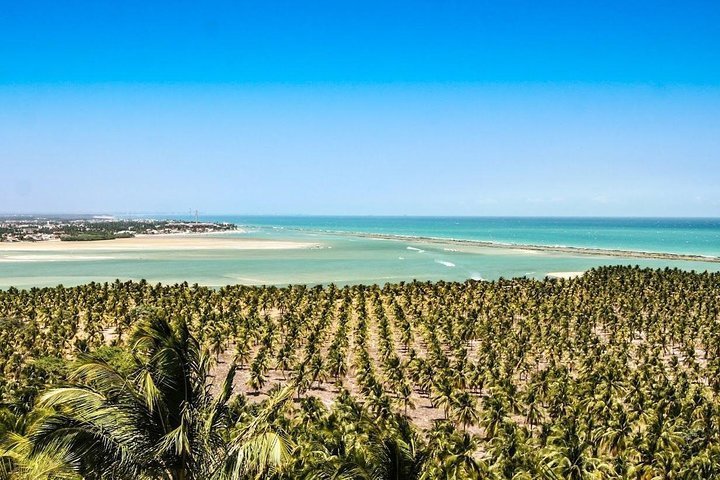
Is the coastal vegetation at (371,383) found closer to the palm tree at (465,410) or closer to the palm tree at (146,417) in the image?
the palm tree at (146,417)

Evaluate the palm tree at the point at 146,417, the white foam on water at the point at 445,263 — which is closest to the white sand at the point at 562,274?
the white foam on water at the point at 445,263

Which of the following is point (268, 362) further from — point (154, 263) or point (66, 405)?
point (154, 263)

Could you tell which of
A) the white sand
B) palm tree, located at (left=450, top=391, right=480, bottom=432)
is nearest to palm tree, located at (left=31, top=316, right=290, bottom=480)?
palm tree, located at (left=450, top=391, right=480, bottom=432)

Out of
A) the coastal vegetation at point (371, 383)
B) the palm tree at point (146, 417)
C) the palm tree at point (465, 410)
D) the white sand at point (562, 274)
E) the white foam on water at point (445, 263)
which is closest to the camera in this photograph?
the palm tree at point (146, 417)

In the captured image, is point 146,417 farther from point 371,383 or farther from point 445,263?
point 445,263

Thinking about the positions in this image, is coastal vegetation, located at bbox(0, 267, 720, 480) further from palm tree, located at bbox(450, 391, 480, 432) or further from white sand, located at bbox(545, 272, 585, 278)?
white sand, located at bbox(545, 272, 585, 278)

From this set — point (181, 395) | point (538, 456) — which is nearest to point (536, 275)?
point (538, 456)

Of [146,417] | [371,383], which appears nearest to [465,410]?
[371,383]

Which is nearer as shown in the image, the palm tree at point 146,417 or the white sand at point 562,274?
the palm tree at point 146,417
